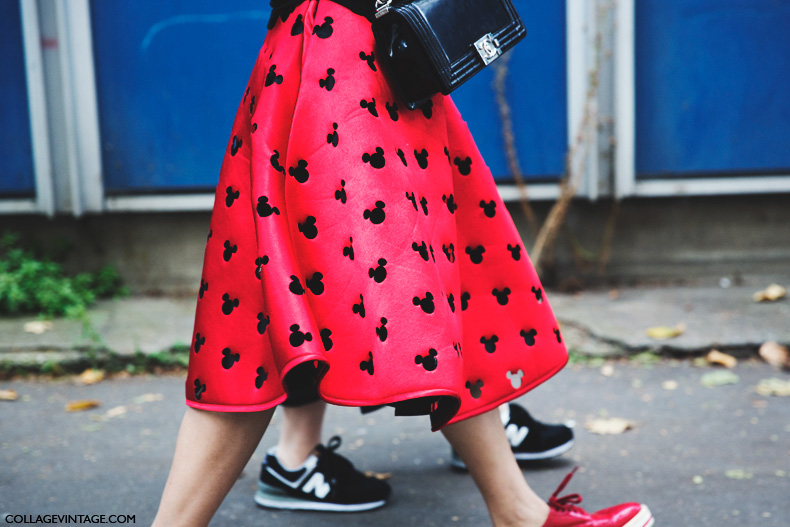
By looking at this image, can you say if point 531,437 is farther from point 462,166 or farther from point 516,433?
point 462,166

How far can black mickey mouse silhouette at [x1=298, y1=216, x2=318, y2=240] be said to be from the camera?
1361 mm

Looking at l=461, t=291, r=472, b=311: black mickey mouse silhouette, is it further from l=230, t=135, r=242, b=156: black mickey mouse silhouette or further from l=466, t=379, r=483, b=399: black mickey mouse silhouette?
l=230, t=135, r=242, b=156: black mickey mouse silhouette

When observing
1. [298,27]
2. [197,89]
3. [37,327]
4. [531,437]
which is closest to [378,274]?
[298,27]

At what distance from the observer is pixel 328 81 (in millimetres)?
1393

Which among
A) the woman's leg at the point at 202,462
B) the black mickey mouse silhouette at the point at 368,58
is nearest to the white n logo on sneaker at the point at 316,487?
the woman's leg at the point at 202,462

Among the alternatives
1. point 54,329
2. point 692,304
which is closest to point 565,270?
point 692,304

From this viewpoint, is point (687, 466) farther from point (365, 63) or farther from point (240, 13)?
point (240, 13)

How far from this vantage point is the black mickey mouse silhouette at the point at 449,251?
57.4 inches

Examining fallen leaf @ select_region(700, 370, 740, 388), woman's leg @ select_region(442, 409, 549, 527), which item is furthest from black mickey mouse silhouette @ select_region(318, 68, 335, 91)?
fallen leaf @ select_region(700, 370, 740, 388)

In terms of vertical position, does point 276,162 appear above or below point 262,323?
above

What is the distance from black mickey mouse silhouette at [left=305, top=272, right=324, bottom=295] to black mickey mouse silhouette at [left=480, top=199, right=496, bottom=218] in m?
0.43

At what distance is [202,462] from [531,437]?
1.01 meters

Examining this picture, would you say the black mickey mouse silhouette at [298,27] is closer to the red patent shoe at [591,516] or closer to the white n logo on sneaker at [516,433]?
the red patent shoe at [591,516]

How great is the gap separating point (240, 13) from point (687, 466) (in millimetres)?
2985
